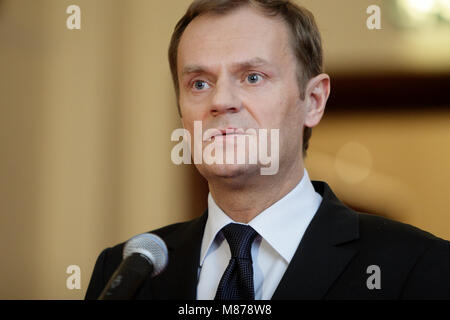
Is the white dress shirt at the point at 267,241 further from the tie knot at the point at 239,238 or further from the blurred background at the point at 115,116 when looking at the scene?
the blurred background at the point at 115,116

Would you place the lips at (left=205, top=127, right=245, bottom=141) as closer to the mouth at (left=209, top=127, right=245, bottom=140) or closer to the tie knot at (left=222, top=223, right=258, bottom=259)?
the mouth at (left=209, top=127, right=245, bottom=140)

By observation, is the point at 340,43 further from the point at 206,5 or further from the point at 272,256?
the point at 272,256

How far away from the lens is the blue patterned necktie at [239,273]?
88 centimetres

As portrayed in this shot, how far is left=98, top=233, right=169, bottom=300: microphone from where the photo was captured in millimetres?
631

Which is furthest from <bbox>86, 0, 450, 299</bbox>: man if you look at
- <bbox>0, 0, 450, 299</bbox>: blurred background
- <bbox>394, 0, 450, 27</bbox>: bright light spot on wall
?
<bbox>394, 0, 450, 27</bbox>: bright light spot on wall

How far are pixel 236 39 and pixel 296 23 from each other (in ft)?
0.50

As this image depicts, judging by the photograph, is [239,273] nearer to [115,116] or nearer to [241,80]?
Result: [241,80]

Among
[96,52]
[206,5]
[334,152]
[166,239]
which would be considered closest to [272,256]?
[166,239]

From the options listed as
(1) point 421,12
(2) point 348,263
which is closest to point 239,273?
(2) point 348,263

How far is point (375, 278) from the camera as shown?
883 millimetres

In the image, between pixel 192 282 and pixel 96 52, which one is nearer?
pixel 192 282

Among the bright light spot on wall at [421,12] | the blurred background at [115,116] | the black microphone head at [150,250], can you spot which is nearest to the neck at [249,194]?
the black microphone head at [150,250]

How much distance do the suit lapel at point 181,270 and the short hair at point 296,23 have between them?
0.96ft

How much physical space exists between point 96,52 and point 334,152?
1083 millimetres
